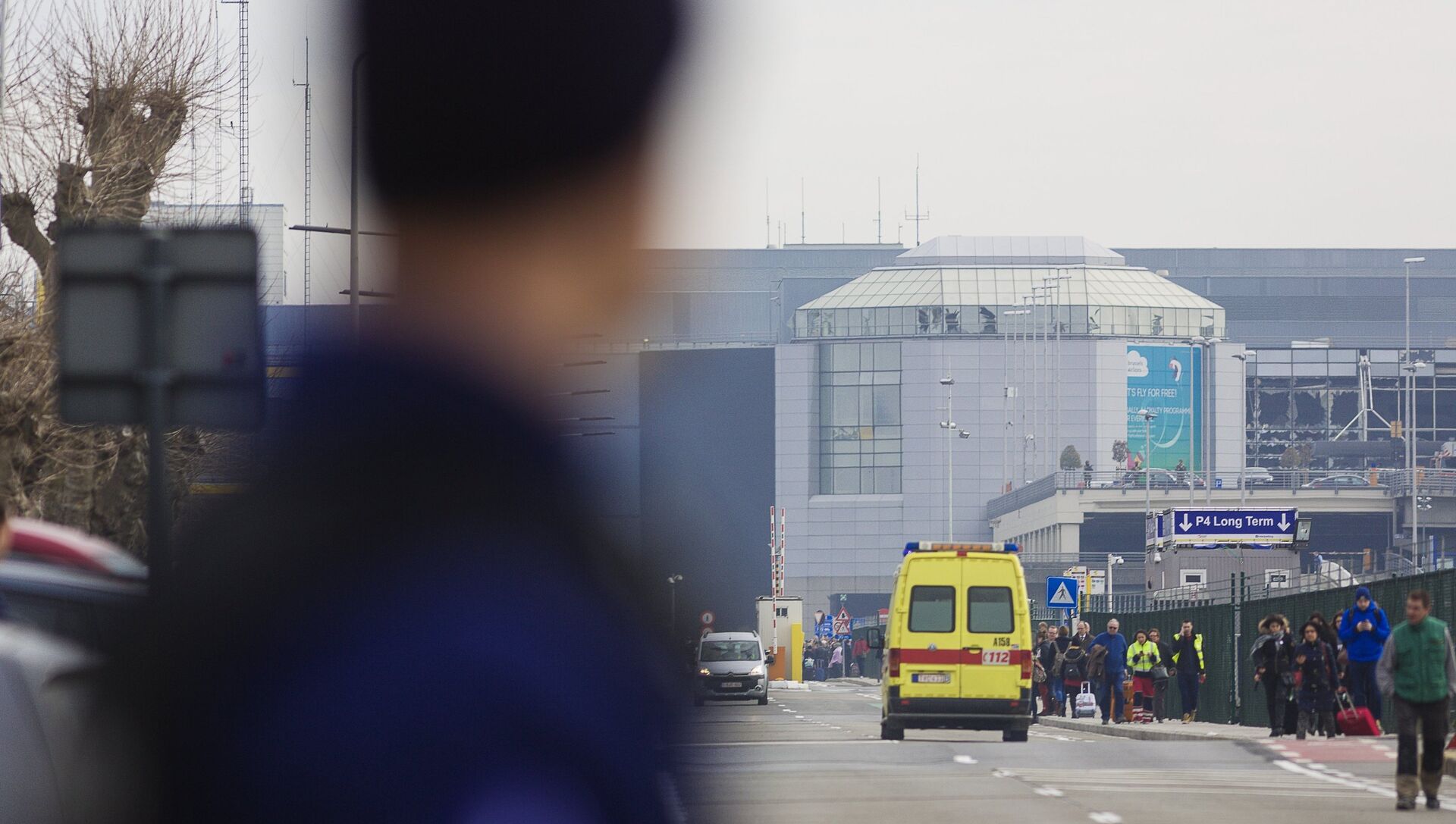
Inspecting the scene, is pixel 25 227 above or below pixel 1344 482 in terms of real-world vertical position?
above

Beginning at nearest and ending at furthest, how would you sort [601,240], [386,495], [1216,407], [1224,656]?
1. [386,495]
2. [601,240]
3. [1224,656]
4. [1216,407]

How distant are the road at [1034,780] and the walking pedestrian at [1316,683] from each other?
114 centimetres

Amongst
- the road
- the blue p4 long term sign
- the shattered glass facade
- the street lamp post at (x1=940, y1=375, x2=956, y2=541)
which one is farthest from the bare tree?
the shattered glass facade

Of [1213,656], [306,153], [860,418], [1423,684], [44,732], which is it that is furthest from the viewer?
[860,418]

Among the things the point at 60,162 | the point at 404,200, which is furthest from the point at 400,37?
the point at 60,162

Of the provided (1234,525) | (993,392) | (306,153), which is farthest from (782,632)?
(993,392)

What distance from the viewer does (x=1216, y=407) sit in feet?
416

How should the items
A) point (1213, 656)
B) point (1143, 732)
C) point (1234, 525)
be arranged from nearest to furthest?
1. point (1143, 732)
2. point (1213, 656)
3. point (1234, 525)

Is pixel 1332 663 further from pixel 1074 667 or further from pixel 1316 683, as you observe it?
pixel 1074 667

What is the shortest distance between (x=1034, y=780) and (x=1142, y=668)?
18096mm

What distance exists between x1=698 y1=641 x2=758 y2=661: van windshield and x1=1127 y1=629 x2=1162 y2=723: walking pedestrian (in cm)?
1698

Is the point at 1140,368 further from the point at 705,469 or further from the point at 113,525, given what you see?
the point at 113,525

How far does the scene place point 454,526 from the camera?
7223mm

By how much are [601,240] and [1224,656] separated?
2768 cm
